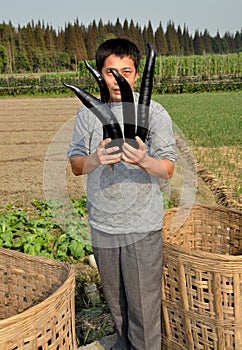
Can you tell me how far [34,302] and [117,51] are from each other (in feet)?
3.62

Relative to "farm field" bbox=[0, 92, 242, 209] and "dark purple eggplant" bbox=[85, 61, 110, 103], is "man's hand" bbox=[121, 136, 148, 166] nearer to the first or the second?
"dark purple eggplant" bbox=[85, 61, 110, 103]

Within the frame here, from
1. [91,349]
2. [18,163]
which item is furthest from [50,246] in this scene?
[18,163]

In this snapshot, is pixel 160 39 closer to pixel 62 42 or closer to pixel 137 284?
pixel 62 42

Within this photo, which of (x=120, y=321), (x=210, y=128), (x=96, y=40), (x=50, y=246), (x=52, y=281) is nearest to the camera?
(x=52, y=281)

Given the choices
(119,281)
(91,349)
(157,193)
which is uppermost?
(157,193)

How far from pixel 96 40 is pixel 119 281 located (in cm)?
8981

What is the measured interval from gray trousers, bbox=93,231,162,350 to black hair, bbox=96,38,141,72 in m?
0.75

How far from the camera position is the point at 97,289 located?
3.24 meters

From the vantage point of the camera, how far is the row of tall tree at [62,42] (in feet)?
247

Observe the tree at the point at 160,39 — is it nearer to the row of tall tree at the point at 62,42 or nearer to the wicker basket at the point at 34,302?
the row of tall tree at the point at 62,42

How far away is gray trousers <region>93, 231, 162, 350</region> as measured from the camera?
6.68ft

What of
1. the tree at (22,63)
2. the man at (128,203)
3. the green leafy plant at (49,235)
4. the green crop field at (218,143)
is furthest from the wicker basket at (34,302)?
the tree at (22,63)

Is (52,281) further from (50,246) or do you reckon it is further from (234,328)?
(50,246)

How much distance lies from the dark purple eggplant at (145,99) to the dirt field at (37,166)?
399 mm
